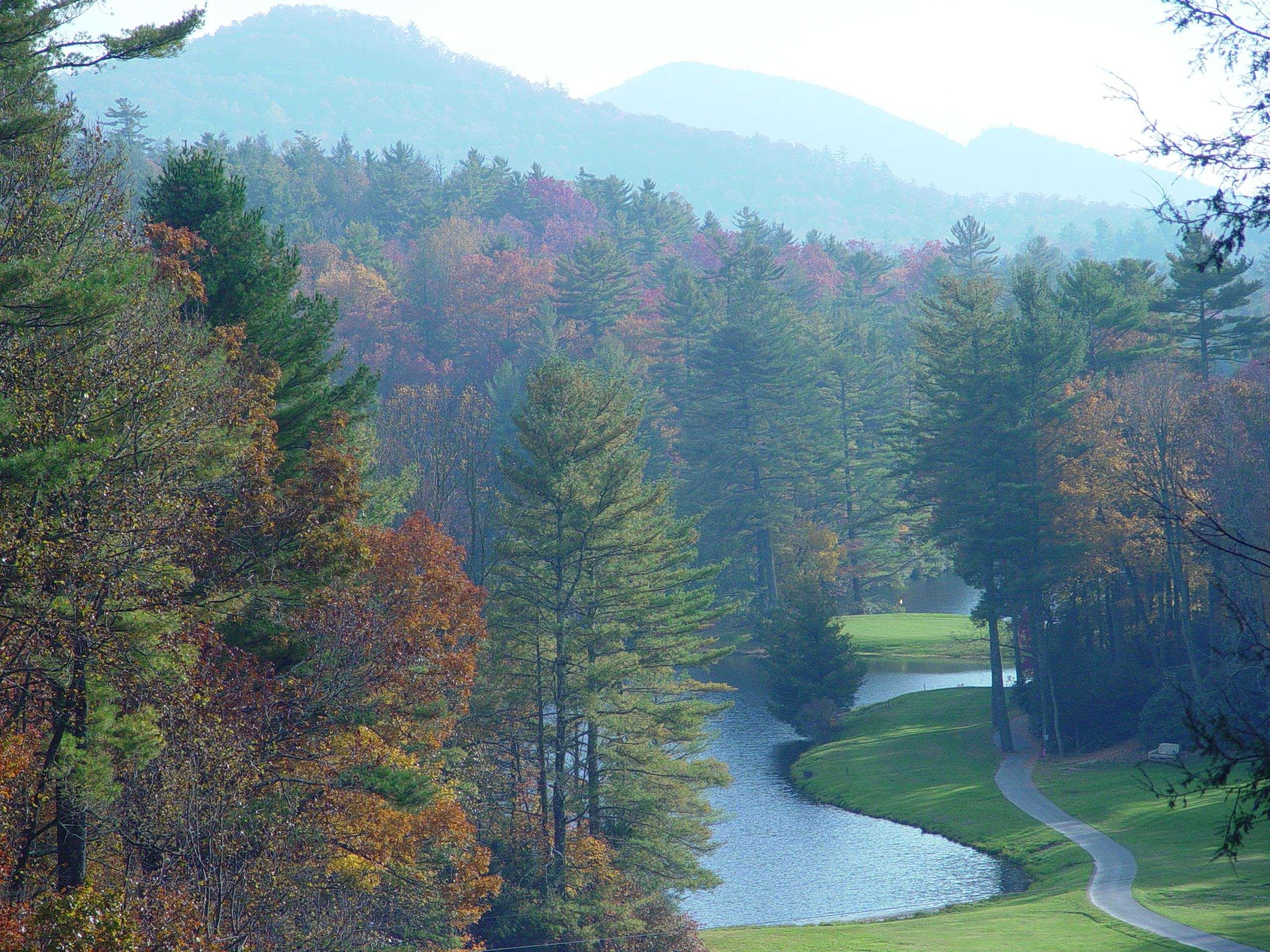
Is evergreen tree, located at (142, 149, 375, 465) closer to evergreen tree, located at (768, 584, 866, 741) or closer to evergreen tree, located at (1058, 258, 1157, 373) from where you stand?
evergreen tree, located at (768, 584, 866, 741)

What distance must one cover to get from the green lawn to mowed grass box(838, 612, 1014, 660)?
7.98 metres

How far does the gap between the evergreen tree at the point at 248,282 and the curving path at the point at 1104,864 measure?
21.2m

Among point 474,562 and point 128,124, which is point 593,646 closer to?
point 474,562

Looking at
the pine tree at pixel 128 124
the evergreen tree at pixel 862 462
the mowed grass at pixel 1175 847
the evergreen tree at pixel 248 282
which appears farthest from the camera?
the pine tree at pixel 128 124

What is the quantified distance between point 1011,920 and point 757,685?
32509 mm

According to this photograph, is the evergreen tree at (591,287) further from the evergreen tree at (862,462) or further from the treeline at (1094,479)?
the treeline at (1094,479)

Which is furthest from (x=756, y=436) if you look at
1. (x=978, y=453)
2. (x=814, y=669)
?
(x=978, y=453)

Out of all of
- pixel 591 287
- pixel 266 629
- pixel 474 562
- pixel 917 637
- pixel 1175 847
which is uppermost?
pixel 591 287

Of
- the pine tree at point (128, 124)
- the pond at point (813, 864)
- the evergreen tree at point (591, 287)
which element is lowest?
the pond at point (813, 864)

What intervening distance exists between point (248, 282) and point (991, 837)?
29285 mm

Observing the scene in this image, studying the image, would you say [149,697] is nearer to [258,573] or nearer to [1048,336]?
[258,573]

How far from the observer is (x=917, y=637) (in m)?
63.5

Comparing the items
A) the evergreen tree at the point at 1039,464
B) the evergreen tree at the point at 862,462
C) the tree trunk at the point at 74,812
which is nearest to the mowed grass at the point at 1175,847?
the evergreen tree at the point at 1039,464

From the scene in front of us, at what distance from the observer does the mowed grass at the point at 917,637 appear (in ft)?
200
